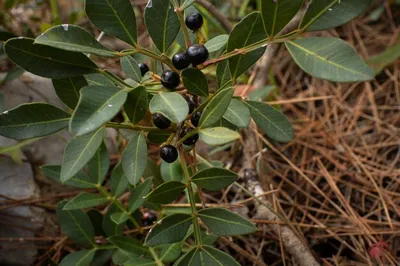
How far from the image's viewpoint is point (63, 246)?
5.00 feet

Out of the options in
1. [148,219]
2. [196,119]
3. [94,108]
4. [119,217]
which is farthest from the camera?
[148,219]

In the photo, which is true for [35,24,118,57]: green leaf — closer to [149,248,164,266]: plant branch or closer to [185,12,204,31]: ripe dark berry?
[185,12,204,31]: ripe dark berry

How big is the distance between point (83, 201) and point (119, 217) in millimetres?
114

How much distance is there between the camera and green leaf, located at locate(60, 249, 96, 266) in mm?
1239

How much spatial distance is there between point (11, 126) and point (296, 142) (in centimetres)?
128

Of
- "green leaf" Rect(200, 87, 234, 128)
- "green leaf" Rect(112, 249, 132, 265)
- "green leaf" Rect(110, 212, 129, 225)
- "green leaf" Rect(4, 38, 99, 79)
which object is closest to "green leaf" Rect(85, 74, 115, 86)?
"green leaf" Rect(4, 38, 99, 79)

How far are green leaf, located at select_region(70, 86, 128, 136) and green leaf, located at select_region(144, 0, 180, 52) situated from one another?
186mm

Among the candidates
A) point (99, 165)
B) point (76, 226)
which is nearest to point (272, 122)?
point (99, 165)

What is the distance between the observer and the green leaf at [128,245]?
1188 mm

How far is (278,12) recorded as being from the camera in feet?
2.78

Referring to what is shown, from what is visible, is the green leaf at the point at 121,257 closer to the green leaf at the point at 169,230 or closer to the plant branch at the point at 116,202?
the plant branch at the point at 116,202

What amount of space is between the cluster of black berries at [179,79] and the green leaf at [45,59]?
15 cm

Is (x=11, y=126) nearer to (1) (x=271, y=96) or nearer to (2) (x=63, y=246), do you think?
(2) (x=63, y=246)

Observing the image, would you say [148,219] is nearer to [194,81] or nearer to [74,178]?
[74,178]
